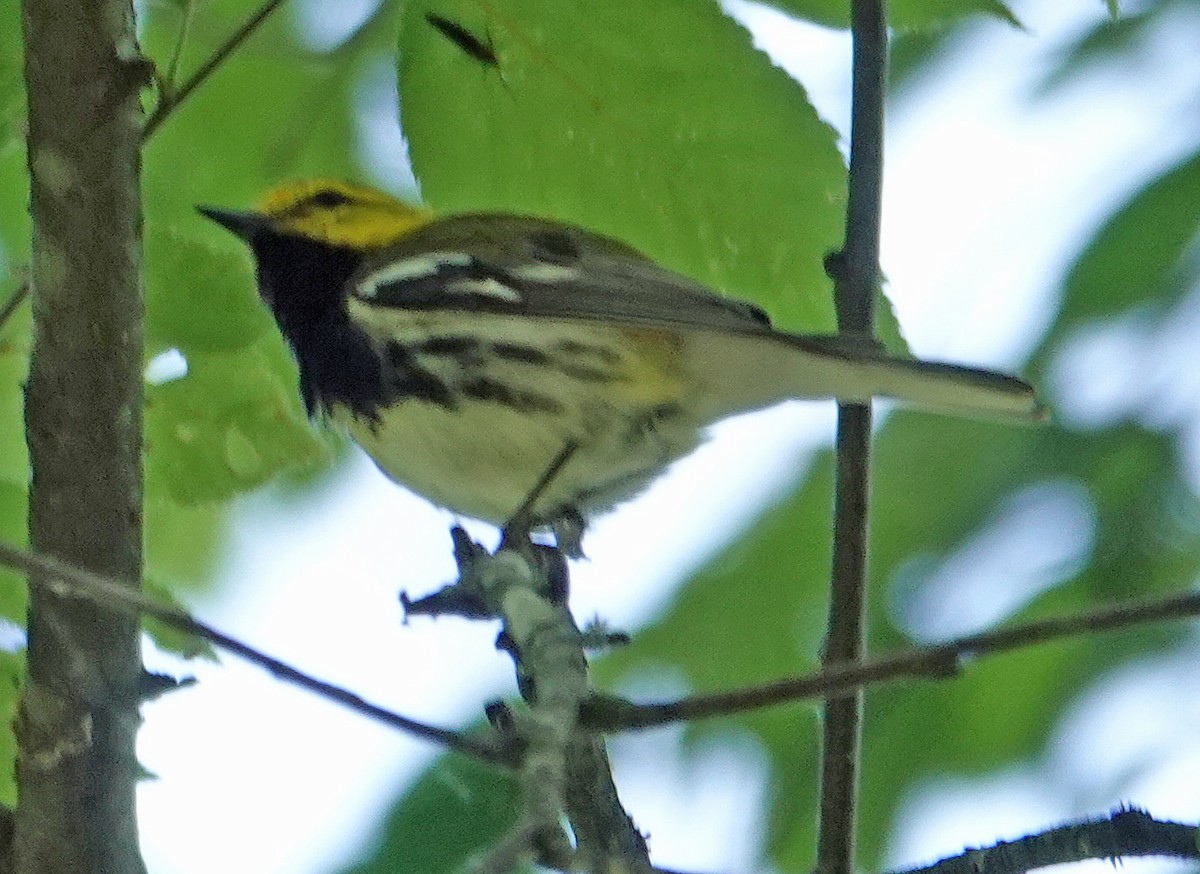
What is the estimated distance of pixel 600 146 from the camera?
6.48 ft

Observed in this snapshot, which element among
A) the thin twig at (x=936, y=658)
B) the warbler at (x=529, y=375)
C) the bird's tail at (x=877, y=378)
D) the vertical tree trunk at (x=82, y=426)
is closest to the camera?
the thin twig at (x=936, y=658)

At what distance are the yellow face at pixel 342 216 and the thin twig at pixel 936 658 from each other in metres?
1.81

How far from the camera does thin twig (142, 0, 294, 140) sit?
180 cm

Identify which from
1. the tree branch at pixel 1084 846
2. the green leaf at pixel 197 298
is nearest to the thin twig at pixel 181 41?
the green leaf at pixel 197 298

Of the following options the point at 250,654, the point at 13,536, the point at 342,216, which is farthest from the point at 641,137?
the point at 342,216

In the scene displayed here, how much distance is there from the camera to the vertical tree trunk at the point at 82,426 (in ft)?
5.74

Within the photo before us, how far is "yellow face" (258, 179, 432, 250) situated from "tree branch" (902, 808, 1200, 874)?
1.77m

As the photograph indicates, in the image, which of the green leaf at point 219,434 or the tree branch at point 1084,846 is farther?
the green leaf at point 219,434

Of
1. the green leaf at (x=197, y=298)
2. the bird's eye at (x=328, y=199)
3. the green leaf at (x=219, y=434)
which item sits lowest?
the green leaf at (x=219, y=434)

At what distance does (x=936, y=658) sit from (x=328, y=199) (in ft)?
6.93

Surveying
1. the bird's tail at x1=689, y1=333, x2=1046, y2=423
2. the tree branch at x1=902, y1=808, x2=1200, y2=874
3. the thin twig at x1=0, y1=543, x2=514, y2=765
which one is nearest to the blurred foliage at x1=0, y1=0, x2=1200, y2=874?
the bird's tail at x1=689, y1=333, x2=1046, y2=423

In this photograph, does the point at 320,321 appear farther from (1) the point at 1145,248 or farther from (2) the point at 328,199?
(1) the point at 1145,248

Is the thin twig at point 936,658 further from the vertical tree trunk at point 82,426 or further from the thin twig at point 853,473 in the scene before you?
the vertical tree trunk at point 82,426

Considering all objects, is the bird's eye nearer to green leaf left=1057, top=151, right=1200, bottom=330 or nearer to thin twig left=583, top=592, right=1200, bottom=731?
green leaf left=1057, top=151, right=1200, bottom=330
